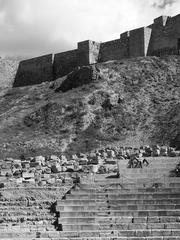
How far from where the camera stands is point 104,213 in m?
14.9

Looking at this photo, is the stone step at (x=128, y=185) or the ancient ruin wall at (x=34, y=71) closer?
the stone step at (x=128, y=185)

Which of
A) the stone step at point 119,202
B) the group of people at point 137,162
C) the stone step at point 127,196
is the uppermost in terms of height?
the group of people at point 137,162

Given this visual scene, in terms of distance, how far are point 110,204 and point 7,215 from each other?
251 cm

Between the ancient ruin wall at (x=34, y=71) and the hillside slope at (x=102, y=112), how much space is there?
27.3 feet

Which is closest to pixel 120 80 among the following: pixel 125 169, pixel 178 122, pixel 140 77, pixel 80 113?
pixel 140 77

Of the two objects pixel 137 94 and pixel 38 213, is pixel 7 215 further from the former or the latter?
pixel 137 94

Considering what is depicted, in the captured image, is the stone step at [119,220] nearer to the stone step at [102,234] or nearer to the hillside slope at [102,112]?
the stone step at [102,234]

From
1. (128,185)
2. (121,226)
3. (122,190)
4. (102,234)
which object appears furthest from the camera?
(128,185)

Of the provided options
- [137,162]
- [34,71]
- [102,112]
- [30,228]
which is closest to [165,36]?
[102,112]

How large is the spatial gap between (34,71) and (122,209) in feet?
139

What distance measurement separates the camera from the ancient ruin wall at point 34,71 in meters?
55.3

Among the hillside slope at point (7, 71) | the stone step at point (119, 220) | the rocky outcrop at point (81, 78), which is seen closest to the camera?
the stone step at point (119, 220)

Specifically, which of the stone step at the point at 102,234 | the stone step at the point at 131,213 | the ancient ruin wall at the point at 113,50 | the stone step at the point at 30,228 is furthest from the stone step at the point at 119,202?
the ancient ruin wall at the point at 113,50

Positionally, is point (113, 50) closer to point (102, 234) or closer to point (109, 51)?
point (109, 51)
